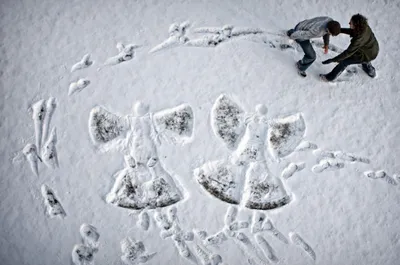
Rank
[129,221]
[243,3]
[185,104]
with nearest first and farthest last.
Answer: [129,221] < [185,104] < [243,3]

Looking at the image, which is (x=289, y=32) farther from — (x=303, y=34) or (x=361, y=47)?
(x=361, y=47)

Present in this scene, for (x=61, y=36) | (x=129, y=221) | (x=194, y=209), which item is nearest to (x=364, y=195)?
(x=194, y=209)

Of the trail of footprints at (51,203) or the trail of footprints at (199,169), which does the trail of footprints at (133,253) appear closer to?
the trail of footprints at (199,169)

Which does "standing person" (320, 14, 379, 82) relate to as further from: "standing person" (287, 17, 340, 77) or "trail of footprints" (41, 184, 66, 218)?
"trail of footprints" (41, 184, 66, 218)

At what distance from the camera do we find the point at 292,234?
2.99 metres

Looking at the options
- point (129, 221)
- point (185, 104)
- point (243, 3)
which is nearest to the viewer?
point (129, 221)

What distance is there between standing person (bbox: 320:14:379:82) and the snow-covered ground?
0.27 meters

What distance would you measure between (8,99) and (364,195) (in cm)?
320

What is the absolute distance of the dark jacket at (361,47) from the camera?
271cm

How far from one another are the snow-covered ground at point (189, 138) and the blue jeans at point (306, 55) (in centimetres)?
13

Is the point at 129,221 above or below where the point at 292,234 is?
above

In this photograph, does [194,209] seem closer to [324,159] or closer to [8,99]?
[324,159]

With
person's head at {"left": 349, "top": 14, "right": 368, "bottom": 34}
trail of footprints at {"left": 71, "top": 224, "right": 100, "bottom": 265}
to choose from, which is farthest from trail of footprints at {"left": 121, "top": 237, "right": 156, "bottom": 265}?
person's head at {"left": 349, "top": 14, "right": 368, "bottom": 34}

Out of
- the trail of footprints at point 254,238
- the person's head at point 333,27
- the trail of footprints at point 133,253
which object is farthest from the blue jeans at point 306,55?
the trail of footprints at point 133,253
